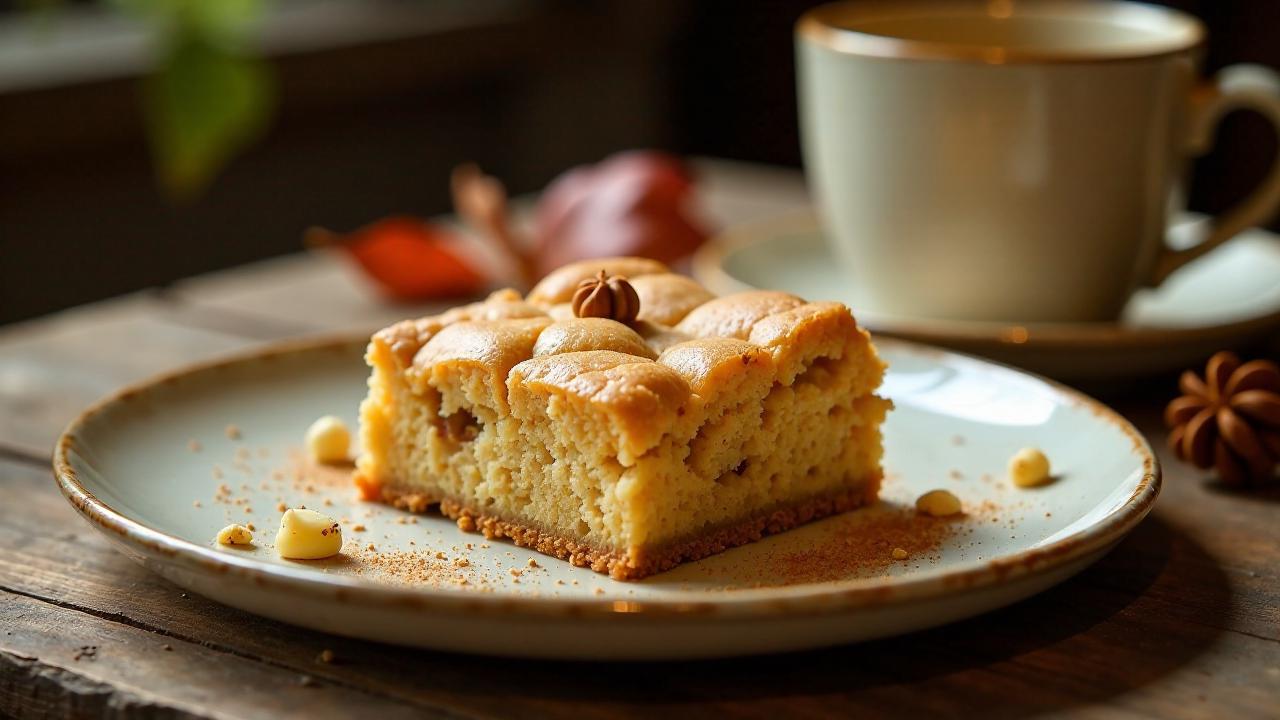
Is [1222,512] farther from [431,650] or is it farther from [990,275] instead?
[431,650]

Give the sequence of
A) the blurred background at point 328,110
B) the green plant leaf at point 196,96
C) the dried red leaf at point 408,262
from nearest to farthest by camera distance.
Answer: the dried red leaf at point 408,262
the green plant leaf at point 196,96
the blurred background at point 328,110

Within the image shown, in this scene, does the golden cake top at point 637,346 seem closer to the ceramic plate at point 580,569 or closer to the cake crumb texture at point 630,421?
the cake crumb texture at point 630,421

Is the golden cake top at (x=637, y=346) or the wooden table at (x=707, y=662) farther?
the golden cake top at (x=637, y=346)

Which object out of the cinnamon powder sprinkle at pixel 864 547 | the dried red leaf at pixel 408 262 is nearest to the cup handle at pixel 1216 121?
the cinnamon powder sprinkle at pixel 864 547

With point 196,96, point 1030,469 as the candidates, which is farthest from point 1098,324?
point 196,96

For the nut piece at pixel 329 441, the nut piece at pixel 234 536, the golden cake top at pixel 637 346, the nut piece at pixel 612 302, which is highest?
the nut piece at pixel 612 302

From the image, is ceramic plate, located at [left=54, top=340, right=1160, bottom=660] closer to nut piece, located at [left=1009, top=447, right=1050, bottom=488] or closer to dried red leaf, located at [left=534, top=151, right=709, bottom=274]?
nut piece, located at [left=1009, top=447, right=1050, bottom=488]
